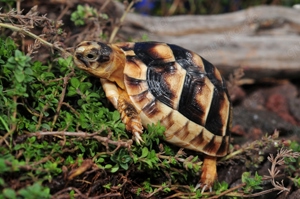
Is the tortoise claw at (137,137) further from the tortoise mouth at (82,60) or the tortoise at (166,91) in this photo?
the tortoise mouth at (82,60)

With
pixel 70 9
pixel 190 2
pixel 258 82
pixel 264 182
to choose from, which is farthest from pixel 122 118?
pixel 190 2

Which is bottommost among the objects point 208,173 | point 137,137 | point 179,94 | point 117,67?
point 208,173

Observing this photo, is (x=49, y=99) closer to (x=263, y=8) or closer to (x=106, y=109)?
(x=106, y=109)

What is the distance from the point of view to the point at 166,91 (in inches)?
99.4

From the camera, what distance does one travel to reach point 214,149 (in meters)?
2.69

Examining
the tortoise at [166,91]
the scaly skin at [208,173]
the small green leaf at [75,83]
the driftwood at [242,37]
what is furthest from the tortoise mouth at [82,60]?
the driftwood at [242,37]

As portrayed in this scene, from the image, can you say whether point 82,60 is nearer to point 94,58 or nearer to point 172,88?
point 94,58

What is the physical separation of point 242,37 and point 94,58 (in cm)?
224

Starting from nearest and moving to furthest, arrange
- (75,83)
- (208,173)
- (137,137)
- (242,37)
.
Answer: (137,137) < (75,83) < (208,173) < (242,37)

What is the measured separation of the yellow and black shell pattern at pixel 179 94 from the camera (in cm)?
249

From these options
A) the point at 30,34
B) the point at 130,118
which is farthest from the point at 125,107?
the point at 30,34

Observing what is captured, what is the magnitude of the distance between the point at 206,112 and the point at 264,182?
61cm

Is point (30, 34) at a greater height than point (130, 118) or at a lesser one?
greater

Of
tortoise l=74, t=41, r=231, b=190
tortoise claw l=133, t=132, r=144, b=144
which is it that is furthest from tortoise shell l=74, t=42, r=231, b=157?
tortoise claw l=133, t=132, r=144, b=144
